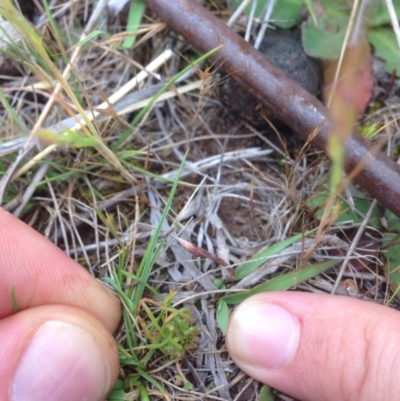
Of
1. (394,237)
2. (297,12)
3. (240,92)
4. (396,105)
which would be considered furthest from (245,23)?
(394,237)

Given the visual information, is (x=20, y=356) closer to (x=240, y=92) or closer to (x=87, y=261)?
(x=87, y=261)

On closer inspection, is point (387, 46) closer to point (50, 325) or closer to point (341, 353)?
point (341, 353)

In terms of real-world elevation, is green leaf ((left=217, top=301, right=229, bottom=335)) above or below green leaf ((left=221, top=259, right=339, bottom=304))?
below

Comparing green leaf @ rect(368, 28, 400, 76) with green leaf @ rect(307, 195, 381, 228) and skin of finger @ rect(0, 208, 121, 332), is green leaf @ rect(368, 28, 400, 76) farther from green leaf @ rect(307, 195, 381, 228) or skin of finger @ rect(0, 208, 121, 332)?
skin of finger @ rect(0, 208, 121, 332)

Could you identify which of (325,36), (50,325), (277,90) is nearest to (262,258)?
(277,90)

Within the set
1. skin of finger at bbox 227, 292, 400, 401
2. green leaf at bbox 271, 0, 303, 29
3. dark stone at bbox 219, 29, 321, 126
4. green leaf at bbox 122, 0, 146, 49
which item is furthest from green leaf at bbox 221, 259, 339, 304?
green leaf at bbox 122, 0, 146, 49

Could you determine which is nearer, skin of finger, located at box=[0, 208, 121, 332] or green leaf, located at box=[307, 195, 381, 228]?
skin of finger, located at box=[0, 208, 121, 332]

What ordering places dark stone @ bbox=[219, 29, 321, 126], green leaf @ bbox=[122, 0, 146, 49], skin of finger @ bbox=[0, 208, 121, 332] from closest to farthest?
Result: 1. skin of finger @ bbox=[0, 208, 121, 332]
2. dark stone @ bbox=[219, 29, 321, 126]
3. green leaf @ bbox=[122, 0, 146, 49]

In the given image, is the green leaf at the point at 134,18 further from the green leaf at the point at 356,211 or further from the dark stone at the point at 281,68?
the green leaf at the point at 356,211
